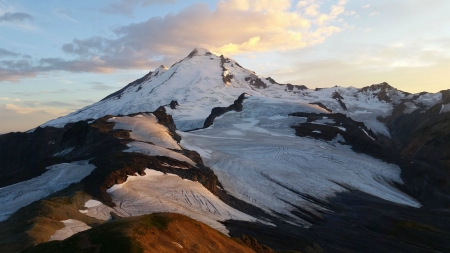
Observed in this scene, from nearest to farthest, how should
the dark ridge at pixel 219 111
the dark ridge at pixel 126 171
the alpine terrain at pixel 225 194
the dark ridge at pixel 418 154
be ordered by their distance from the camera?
1. the alpine terrain at pixel 225 194
2. the dark ridge at pixel 126 171
3. the dark ridge at pixel 418 154
4. the dark ridge at pixel 219 111

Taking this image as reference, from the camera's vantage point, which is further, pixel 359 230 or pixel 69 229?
pixel 359 230

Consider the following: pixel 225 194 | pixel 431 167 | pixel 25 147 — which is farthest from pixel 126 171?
pixel 25 147

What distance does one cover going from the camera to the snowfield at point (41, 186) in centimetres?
5236

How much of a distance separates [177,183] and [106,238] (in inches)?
1723

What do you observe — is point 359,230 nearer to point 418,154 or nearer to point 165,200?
point 165,200

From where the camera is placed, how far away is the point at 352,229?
206ft

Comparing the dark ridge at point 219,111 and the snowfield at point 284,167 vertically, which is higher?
the dark ridge at point 219,111

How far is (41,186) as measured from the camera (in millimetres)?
58406

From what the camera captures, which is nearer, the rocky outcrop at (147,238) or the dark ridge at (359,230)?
the rocky outcrop at (147,238)

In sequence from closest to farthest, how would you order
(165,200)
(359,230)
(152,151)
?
(165,200) → (359,230) → (152,151)

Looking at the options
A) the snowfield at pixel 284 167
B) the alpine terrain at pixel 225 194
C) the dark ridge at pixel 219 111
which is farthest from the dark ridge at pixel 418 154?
the dark ridge at pixel 219 111

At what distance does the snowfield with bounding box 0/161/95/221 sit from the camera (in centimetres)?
5236

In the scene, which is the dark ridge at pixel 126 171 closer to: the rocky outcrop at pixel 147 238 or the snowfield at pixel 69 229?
the snowfield at pixel 69 229

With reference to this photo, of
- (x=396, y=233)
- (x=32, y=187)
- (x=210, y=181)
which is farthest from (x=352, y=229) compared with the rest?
(x=32, y=187)
